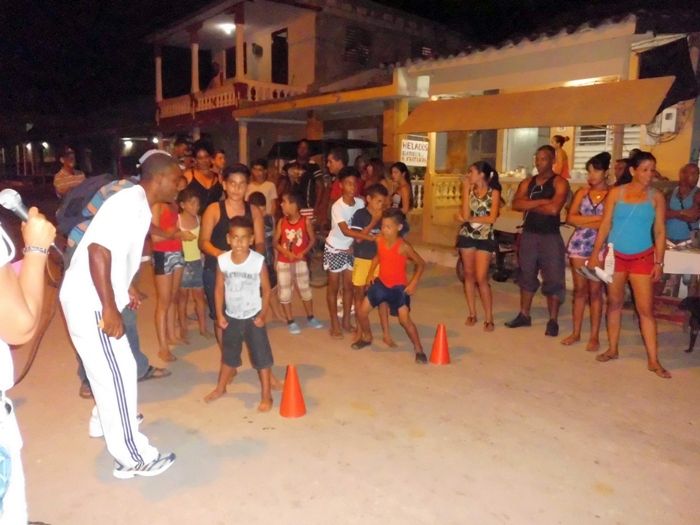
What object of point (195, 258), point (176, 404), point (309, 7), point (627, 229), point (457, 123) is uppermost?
point (309, 7)

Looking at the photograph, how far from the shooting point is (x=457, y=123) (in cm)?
956

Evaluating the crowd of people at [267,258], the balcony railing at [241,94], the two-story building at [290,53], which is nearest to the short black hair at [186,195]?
the crowd of people at [267,258]

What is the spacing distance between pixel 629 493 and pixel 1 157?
167ft

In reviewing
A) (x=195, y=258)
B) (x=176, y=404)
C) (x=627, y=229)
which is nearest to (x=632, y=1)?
(x=627, y=229)

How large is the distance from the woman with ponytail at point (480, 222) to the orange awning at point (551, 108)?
7.33 ft

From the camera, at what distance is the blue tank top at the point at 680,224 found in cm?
684

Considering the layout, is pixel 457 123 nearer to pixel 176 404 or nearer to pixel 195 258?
pixel 195 258

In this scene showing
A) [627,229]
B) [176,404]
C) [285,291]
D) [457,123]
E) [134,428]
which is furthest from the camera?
[457,123]

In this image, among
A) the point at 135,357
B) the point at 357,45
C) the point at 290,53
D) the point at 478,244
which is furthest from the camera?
the point at 290,53

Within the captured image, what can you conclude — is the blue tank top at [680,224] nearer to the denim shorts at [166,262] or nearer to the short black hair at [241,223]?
the short black hair at [241,223]

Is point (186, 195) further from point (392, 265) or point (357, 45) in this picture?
point (357, 45)

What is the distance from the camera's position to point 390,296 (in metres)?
5.43

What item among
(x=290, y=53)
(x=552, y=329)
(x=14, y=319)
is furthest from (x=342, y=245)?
(x=290, y=53)

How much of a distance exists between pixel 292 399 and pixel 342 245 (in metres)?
2.24
